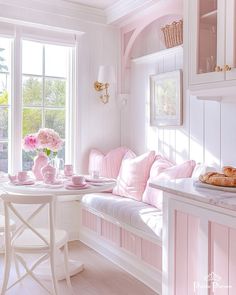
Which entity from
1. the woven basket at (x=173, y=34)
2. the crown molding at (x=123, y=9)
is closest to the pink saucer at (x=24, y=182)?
the woven basket at (x=173, y=34)

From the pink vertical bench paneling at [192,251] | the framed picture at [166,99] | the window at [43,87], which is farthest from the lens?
the window at [43,87]

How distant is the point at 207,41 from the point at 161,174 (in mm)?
1168

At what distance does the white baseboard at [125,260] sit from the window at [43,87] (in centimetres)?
97

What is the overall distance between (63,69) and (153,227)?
2.09 m

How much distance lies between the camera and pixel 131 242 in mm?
2730

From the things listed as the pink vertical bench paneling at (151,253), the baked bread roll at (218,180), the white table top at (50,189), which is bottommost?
the pink vertical bench paneling at (151,253)

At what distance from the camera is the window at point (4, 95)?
3352 mm

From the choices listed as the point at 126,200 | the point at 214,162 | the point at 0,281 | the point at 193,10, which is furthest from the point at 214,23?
the point at 0,281

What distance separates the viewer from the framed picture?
3053mm

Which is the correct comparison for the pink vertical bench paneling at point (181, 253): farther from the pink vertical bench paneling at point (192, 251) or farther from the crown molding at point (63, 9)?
the crown molding at point (63, 9)

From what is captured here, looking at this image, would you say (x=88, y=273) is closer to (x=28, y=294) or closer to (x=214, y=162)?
(x=28, y=294)

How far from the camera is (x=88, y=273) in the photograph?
9.01 ft

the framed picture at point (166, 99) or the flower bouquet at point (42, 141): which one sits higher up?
the framed picture at point (166, 99)
